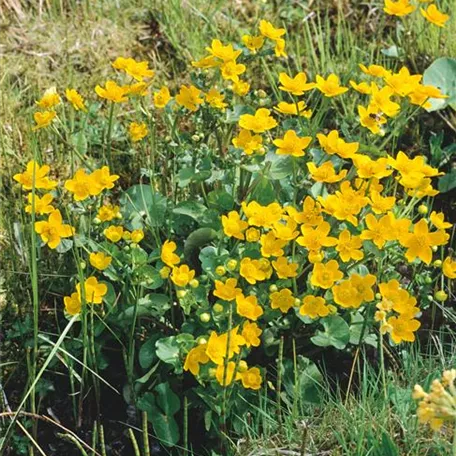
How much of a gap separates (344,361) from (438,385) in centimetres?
100

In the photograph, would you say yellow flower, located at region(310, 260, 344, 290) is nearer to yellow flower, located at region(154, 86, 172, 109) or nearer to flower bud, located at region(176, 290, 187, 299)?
flower bud, located at region(176, 290, 187, 299)

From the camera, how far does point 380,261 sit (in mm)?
2068

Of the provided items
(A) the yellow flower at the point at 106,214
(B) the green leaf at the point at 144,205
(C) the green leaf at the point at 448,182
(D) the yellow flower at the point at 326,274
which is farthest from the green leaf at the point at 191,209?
(C) the green leaf at the point at 448,182

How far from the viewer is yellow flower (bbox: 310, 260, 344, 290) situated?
196 centimetres

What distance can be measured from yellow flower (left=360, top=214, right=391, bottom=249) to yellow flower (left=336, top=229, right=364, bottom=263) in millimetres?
29

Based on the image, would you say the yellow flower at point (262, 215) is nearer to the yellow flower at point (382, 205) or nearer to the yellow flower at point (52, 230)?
the yellow flower at point (382, 205)

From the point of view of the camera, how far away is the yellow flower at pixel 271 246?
1.99 metres

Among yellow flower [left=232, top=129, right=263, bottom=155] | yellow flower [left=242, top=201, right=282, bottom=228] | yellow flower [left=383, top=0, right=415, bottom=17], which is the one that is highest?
yellow flower [left=383, top=0, right=415, bottom=17]

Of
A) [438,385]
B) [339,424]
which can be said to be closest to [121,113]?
[339,424]

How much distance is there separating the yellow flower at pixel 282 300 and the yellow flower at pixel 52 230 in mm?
494

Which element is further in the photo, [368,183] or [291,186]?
[291,186]

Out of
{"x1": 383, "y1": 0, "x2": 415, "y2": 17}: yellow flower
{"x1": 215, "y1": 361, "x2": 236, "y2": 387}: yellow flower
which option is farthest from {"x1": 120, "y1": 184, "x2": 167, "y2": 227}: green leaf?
{"x1": 383, "y1": 0, "x2": 415, "y2": 17}: yellow flower

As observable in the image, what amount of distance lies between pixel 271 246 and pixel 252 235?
0.18ft

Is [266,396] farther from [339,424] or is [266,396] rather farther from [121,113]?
[121,113]
